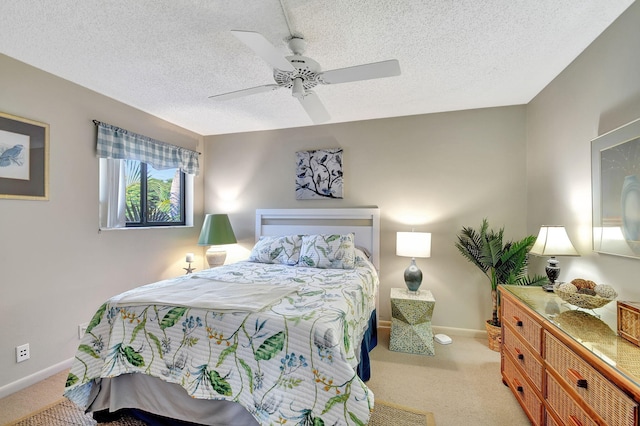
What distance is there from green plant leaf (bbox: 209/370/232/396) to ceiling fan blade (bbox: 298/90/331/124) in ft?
5.84

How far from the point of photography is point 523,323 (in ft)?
5.90

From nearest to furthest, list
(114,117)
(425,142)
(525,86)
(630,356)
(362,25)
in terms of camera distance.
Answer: (630,356), (362,25), (525,86), (114,117), (425,142)

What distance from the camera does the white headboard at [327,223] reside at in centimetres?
332

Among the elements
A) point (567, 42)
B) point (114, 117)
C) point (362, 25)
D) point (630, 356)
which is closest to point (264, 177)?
point (114, 117)

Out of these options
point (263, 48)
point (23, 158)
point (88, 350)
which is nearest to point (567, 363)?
point (263, 48)

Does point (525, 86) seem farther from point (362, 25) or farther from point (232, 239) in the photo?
point (232, 239)

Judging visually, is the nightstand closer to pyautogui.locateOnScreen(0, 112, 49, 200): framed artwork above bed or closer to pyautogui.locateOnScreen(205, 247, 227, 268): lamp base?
pyautogui.locateOnScreen(205, 247, 227, 268): lamp base

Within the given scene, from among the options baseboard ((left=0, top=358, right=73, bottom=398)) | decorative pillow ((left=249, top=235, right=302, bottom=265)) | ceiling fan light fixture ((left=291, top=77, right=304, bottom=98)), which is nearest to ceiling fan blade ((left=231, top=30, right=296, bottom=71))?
ceiling fan light fixture ((left=291, top=77, right=304, bottom=98))

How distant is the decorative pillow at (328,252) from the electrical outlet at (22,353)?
7.47ft

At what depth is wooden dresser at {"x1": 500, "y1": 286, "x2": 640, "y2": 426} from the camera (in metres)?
1.00

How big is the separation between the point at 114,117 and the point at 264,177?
1750 millimetres

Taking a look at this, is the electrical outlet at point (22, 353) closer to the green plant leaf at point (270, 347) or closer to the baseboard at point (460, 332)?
the green plant leaf at point (270, 347)

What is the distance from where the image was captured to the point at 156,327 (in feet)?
5.38

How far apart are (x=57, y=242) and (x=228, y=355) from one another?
2.04 meters
